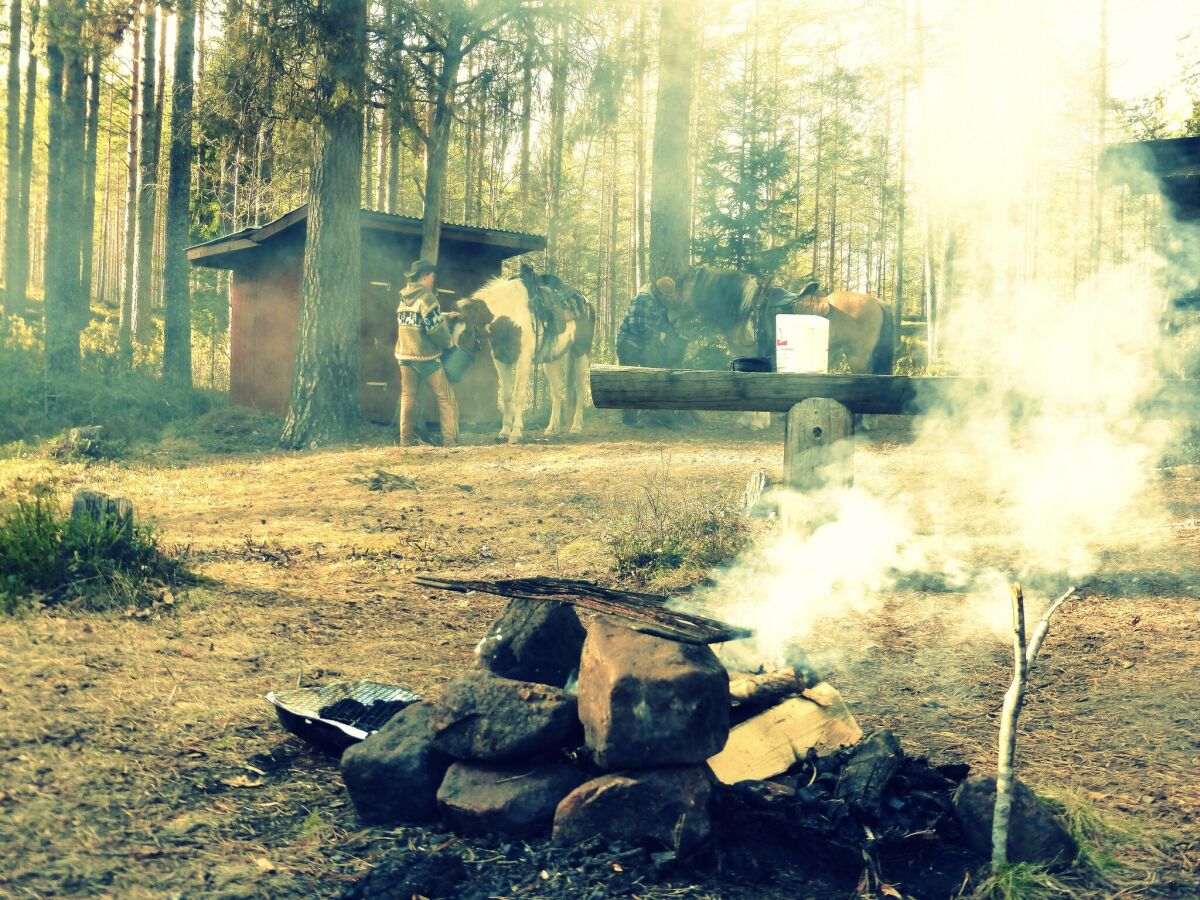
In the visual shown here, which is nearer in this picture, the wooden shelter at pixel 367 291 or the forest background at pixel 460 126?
the forest background at pixel 460 126

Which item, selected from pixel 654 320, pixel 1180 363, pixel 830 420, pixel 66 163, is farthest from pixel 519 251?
pixel 830 420

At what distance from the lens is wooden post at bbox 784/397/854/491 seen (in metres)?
6.07

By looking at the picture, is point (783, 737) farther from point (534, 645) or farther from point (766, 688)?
point (534, 645)

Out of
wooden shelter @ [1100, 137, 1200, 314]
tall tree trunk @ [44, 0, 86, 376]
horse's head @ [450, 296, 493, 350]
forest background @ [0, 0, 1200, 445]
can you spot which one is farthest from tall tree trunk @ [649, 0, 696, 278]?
tall tree trunk @ [44, 0, 86, 376]

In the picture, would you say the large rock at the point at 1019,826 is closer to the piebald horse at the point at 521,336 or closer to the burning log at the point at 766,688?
the burning log at the point at 766,688

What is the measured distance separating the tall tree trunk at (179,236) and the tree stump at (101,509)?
529 inches

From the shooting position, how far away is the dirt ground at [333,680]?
2.99 meters

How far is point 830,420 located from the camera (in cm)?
608

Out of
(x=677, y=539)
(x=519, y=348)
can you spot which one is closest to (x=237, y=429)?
(x=519, y=348)

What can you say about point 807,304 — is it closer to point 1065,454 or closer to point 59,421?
point 1065,454

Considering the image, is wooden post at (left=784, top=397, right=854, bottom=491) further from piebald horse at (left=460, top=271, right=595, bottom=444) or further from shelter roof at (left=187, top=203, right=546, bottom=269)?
shelter roof at (left=187, top=203, right=546, bottom=269)

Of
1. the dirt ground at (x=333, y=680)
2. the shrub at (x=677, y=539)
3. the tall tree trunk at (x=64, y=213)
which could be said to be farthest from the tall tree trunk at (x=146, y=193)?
the shrub at (x=677, y=539)

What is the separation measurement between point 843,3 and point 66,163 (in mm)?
15488

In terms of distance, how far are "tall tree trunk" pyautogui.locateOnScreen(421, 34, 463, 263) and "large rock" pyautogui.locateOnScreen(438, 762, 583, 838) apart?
12.6 m
